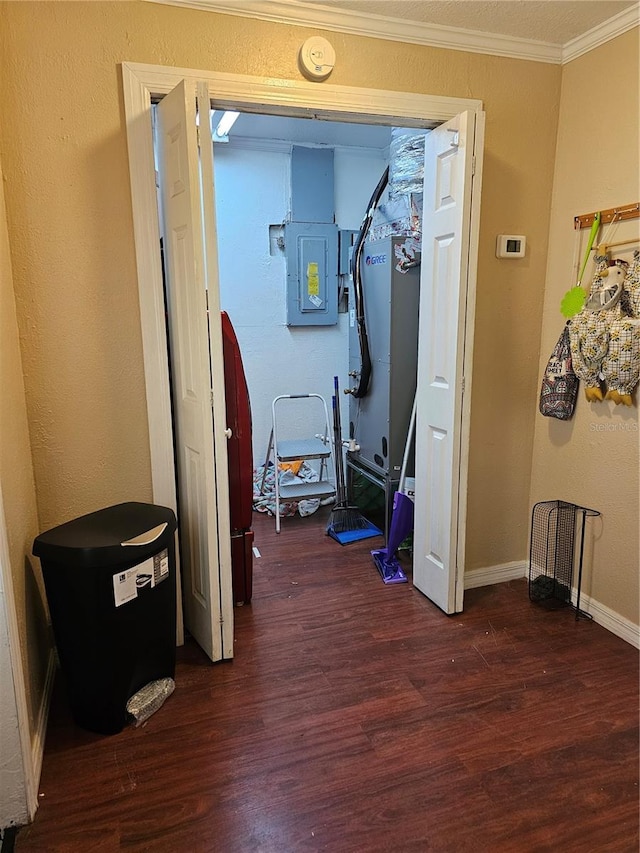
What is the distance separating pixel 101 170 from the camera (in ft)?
6.69

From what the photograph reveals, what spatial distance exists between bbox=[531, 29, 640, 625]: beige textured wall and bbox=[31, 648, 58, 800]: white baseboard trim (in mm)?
2331

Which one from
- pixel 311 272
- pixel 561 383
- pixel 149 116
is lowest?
pixel 561 383

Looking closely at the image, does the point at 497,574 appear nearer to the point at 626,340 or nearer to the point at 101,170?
the point at 626,340

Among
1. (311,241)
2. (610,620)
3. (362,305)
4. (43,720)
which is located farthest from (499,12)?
(43,720)

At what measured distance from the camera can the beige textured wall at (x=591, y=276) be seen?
2297 millimetres

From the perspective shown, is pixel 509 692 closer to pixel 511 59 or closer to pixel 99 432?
pixel 99 432

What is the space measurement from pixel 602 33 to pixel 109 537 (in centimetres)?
279

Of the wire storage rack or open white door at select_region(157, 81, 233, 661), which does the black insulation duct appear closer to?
the wire storage rack

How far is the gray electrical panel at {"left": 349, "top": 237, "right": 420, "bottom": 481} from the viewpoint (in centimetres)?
315

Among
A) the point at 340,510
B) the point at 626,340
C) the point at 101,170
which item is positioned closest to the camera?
the point at 101,170

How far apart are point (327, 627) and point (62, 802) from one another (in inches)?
48.4

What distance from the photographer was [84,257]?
208 centimetres

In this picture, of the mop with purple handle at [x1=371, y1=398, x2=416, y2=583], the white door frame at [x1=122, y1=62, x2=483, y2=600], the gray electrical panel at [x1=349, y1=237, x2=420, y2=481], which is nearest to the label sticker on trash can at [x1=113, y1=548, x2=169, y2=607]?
the white door frame at [x1=122, y1=62, x2=483, y2=600]

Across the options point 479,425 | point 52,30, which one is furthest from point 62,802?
point 52,30
